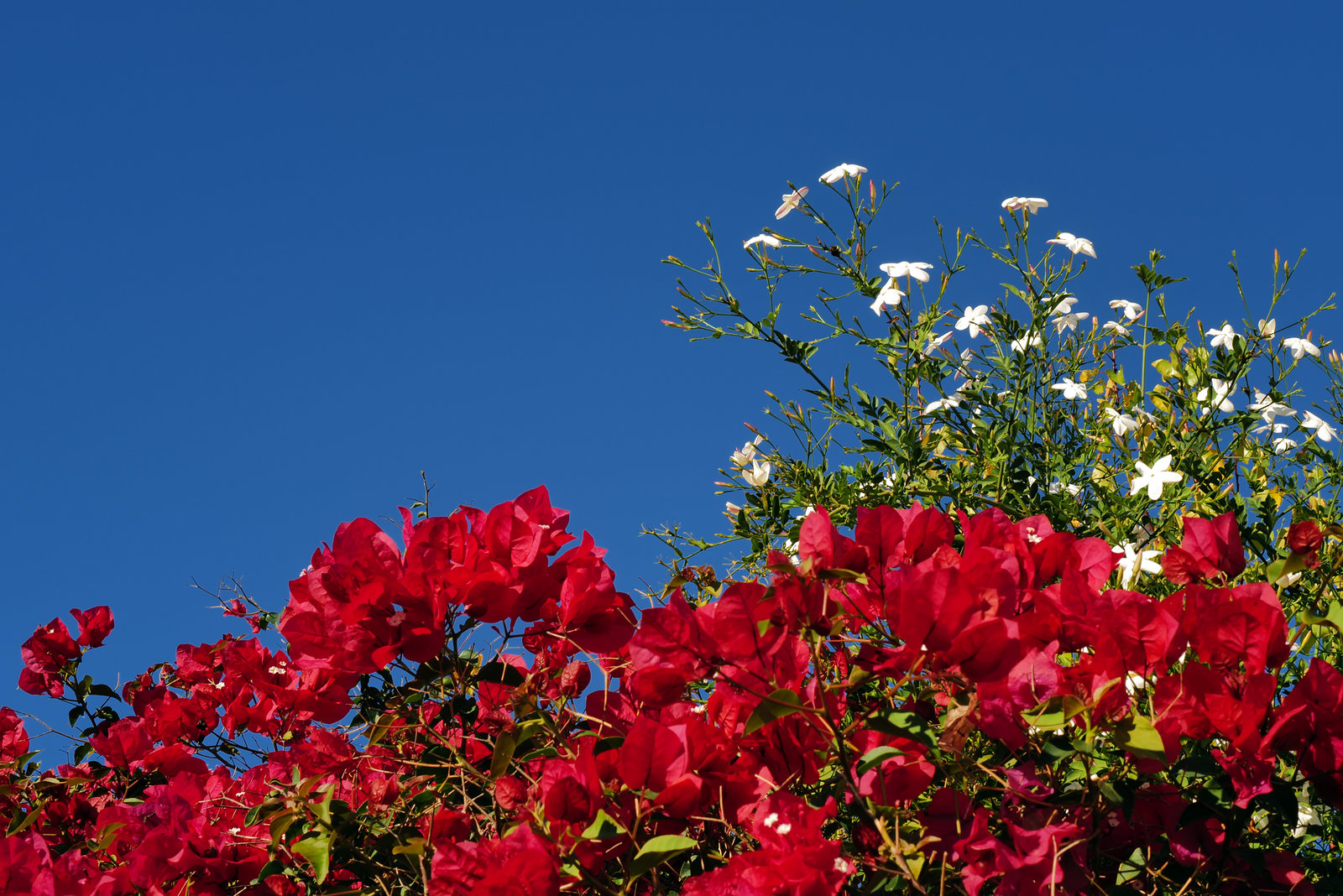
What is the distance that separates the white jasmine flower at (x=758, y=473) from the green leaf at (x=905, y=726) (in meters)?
1.87

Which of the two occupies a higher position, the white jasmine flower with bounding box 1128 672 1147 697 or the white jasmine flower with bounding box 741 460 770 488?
the white jasmine flower with bounding box 741 460 770 488

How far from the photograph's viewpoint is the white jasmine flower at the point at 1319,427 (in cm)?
299

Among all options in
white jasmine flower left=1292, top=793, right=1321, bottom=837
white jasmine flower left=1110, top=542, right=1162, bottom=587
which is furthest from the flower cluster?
white jasmine flower left=1110, top=542, right=1162, bottom=587

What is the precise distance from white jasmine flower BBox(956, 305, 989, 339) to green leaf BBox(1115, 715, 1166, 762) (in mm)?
2173

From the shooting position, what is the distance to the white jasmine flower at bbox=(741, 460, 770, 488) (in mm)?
2896

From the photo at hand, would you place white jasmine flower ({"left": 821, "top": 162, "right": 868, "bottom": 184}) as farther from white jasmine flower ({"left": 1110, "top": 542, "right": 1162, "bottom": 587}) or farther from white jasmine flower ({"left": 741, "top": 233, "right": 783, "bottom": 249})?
white jasmine flower ({"left": 1110, "top": 542, "right": 1162, "bottom": 587})

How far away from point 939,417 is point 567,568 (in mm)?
1825

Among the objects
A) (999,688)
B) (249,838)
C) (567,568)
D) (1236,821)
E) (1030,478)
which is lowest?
(1236,821)

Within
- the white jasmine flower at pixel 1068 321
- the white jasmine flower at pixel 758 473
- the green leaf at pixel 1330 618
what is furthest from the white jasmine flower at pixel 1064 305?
the green leaf at pixel 1330 618

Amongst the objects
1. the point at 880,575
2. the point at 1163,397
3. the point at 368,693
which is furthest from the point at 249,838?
the point at 1163,397

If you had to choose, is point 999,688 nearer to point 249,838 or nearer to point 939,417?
point 249,838

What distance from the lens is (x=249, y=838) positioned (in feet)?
4.58

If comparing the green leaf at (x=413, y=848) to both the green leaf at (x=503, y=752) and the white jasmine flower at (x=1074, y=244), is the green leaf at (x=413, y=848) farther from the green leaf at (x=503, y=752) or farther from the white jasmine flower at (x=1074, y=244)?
the white jasmine flower at (x=1074, y=244)

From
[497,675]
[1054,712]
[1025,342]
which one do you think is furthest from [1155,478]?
[497,675]
